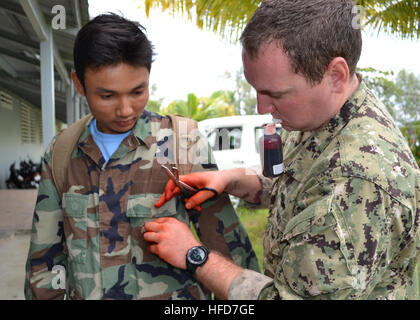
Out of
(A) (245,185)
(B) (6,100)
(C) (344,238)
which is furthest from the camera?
(B) (6,100)

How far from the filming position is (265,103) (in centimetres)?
121

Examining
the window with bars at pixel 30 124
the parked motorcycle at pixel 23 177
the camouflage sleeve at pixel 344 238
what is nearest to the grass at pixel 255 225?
the camouflage sleeve at pixel 344 238

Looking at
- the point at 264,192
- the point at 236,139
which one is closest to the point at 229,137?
the point at 236,139

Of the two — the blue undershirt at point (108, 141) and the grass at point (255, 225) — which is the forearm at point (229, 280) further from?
the grass at point (255, 225)

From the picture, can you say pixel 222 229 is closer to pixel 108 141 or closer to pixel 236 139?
pixel 108 141

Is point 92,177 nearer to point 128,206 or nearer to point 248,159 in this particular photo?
point 128,206

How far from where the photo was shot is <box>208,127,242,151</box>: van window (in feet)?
24.2

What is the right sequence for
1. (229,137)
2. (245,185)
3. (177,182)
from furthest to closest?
(229,137) < (245,185) < (177,182)

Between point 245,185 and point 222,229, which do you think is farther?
point 245,185

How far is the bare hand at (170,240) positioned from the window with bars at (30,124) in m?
10.7

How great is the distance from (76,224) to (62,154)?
0.94 ft

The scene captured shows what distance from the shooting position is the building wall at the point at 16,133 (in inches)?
348

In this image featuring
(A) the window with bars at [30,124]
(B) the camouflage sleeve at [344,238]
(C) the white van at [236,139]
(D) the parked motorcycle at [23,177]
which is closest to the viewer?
(B) the camouflage sleeve at [344,238]

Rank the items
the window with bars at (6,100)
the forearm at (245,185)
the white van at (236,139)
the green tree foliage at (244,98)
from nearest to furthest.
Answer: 1. the forearm at (245,185)
2. the white van at (236,139)
3. the window with bars at (6,100)
4. the green tree foliage at (244,98)
